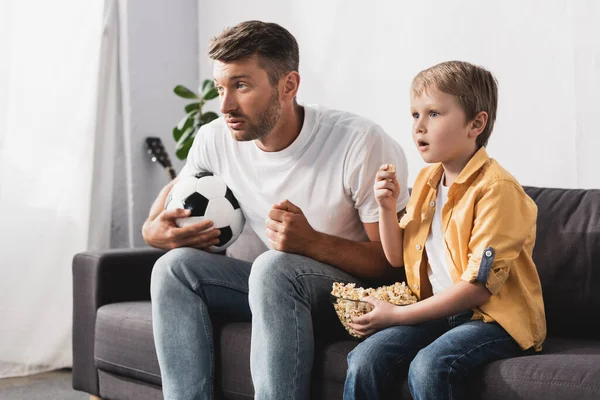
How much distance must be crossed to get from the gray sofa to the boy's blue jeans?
4 cm

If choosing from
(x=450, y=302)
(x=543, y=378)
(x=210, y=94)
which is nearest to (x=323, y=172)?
(x=450, y=302)

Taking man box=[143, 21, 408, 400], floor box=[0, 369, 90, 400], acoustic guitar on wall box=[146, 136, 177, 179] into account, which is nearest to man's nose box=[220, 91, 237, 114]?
man box=[143, 21, 408, 400]

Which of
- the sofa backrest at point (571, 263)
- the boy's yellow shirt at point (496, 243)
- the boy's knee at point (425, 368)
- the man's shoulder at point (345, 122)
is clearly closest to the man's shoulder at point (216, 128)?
the man's shoulder at point (345, 122)

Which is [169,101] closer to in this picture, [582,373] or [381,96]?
[381,96]

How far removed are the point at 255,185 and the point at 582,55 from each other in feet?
3.57

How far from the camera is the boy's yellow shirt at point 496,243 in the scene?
1.72 meters

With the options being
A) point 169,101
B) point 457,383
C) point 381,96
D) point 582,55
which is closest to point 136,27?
point 169,101

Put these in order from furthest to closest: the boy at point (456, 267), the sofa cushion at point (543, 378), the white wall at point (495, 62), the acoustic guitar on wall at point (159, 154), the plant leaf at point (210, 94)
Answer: the acoustic guitar on wall at point (159, 154), the plant leaf at point (210, 94), the white wall at point (495, 62), the boy at point (456, 267), the sofa cushion at point (543, 378)

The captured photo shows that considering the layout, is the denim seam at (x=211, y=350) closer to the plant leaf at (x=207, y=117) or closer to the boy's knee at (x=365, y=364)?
the boy's knee at (x=365, y=364)

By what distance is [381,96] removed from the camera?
10.5ft

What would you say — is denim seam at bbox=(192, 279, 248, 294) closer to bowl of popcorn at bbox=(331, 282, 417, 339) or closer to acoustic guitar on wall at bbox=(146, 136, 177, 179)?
bowl of popcorn at bbox=(331, 282, 417, 339)

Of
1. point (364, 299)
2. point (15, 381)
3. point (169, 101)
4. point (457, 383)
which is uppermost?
point (169, 101)

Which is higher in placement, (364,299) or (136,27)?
(136,27)

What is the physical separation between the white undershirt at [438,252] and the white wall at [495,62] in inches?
33.4
